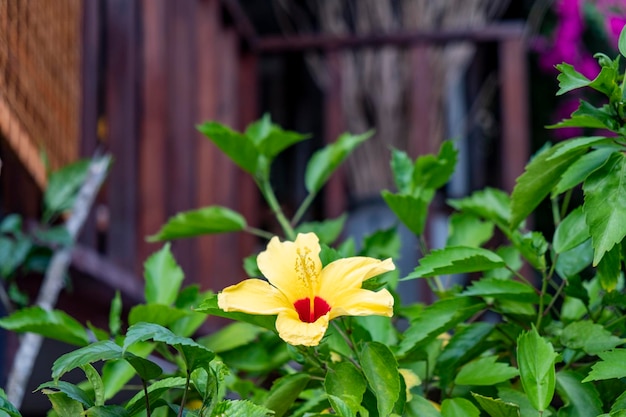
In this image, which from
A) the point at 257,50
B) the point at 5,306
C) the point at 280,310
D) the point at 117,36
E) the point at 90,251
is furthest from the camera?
the point at 257,50

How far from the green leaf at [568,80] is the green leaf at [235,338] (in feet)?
1.40

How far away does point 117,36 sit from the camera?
6.91 ft

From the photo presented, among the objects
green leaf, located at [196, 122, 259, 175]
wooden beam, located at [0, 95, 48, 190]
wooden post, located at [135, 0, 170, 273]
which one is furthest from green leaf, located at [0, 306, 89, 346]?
wooden post, located at [135, 0, 170, 273]

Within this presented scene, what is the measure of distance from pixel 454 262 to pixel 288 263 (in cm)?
14

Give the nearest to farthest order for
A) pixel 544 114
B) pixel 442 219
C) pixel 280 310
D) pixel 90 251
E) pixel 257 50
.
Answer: pixel 280 310 → pixel 90 251 → pixel 257 50 → pixel 442 219 → pixel 544 114

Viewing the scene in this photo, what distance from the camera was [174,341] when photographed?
587 mm

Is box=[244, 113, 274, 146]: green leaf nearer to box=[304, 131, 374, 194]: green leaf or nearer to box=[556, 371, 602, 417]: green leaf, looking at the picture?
box=[304, 131, 374, 194]: green leaf

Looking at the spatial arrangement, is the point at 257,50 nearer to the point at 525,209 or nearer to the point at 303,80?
the point at 303,80

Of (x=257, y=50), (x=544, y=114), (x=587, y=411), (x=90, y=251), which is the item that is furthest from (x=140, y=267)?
(x=544, y=114)

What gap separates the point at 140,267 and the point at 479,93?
243 cm

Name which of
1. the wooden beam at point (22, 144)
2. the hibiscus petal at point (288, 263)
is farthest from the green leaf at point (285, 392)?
the wooden beam at point (22, 144)

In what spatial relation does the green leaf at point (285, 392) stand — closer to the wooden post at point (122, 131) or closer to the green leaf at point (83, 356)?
the green leaf at point (83, 356)

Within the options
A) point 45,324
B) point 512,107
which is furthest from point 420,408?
point 512,107

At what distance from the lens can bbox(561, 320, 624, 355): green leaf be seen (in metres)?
0.75
